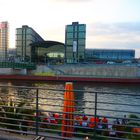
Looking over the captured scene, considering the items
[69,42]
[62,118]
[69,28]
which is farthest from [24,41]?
[62,118]

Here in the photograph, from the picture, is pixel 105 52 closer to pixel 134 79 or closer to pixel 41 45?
pixel 41 45

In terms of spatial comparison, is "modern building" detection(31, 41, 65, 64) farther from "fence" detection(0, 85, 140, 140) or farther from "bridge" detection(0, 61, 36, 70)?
"fence" detection(0, 85, 140, 140)

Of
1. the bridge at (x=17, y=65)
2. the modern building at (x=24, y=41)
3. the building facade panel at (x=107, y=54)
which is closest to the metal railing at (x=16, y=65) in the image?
the bridge at (x=17, y=65)

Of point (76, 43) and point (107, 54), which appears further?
point (107, 54)

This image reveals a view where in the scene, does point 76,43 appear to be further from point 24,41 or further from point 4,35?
point 4,35

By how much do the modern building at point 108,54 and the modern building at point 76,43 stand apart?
12.8 meters

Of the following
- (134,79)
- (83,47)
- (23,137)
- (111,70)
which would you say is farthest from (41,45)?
(23,137)

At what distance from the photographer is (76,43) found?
97.2m

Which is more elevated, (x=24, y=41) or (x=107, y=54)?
(x=24, y=41)

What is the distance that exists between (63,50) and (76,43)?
23.9 ft

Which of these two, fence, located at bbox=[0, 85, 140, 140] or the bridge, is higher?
fence, located at bbox=[0, 85, 140, 140]

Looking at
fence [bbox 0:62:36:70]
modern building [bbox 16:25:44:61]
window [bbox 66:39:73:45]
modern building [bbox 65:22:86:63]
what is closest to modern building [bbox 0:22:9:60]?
modern building [bbox 16:25:44:61]

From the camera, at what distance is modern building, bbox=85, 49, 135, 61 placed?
4427 inches

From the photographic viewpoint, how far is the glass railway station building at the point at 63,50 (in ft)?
324
